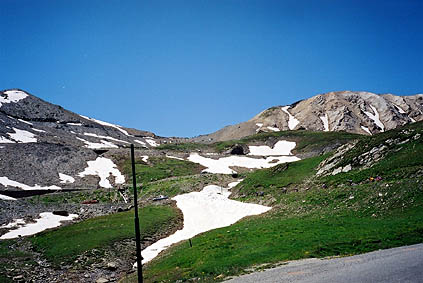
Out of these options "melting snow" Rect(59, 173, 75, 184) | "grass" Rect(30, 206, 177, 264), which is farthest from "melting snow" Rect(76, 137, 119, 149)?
"grass" Rect(30, 206, 177, 264)

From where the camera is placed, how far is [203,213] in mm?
62188

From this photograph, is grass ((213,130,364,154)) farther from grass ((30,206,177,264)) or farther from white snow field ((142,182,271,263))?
grass ((30,206,177,264))

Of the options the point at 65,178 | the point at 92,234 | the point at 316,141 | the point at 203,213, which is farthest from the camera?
the point at 316,141

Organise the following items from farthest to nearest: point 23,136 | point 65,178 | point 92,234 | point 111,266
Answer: point 23,136, point 65,178, point 92,234, point 111,266

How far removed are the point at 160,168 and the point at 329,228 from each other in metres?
96.3

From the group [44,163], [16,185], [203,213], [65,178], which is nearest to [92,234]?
[203,213]

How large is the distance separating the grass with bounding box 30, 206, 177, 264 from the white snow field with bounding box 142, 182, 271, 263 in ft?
11.5

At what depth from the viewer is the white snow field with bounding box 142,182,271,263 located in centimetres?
4718

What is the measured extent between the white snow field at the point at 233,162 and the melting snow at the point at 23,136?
6863cm

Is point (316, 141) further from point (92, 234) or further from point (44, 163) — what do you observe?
point (92, 234)

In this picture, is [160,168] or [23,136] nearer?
[160,168]

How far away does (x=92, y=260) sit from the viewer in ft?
128

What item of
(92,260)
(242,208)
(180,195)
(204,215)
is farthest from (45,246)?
(180,195)

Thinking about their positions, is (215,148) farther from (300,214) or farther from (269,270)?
(269,270)
